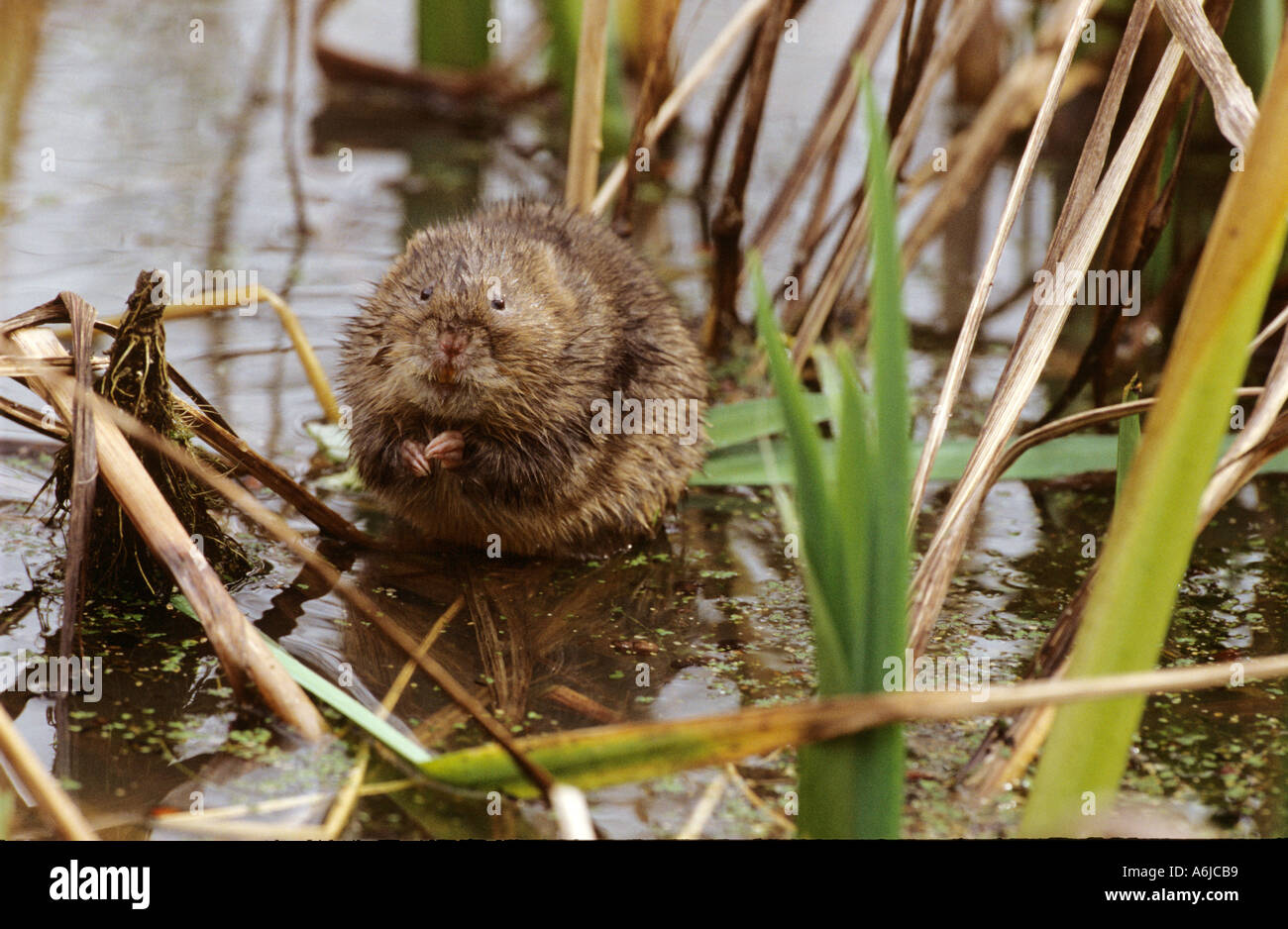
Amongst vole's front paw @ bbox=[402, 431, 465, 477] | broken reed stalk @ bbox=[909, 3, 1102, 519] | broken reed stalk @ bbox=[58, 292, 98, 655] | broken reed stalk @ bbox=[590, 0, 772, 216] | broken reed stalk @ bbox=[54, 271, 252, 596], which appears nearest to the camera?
broken reed stalk @ bbox=[58, 292, 98, 655]

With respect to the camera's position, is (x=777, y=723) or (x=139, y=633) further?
(x=139, y=633)

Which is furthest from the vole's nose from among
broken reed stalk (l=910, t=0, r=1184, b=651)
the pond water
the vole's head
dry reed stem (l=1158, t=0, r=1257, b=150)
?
dry reed stem (l=1158, t=0, r=1257, b=150)

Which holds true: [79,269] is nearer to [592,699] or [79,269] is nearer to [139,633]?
[139,633]

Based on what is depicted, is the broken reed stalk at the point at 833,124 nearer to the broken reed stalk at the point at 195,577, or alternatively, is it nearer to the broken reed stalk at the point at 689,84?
the broken reed stalk at the point at 689,84

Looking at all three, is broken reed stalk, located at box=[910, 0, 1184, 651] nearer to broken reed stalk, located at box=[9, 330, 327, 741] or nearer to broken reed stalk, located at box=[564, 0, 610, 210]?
broken reed stalk, located at box=[9, 330, 327, 741]

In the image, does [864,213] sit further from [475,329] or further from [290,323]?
[290,323]

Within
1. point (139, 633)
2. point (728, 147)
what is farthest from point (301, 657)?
point (728, 147)
